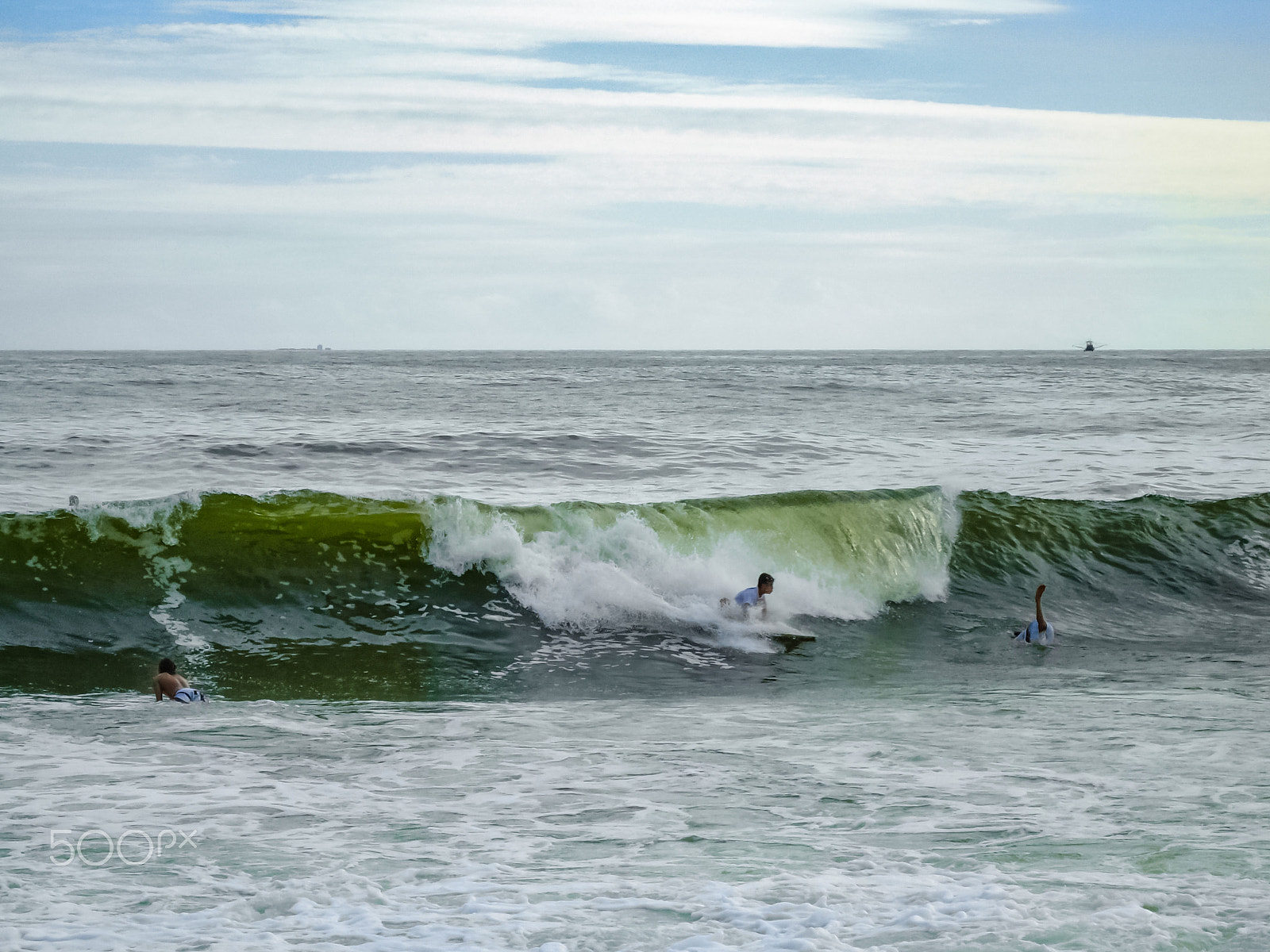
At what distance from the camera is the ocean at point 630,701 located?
460 cm

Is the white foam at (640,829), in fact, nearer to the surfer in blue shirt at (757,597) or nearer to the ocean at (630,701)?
the ocean at (630,701)

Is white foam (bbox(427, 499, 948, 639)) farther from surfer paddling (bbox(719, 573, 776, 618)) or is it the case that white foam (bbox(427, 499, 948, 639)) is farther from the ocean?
surfer paddling (bbox(719, 573, 776, 618))

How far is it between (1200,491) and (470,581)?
46.1 feet

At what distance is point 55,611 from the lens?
1231 cm

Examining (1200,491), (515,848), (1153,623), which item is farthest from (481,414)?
(515,848)

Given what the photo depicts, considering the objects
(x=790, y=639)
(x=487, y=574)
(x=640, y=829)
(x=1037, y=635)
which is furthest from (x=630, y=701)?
(x=1037, y=635)

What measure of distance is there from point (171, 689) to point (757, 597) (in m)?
6.18

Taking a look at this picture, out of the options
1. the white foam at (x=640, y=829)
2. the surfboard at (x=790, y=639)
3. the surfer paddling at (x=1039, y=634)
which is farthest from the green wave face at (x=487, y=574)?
the white foam at (x=640, y=829)

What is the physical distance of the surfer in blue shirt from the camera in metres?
12.1

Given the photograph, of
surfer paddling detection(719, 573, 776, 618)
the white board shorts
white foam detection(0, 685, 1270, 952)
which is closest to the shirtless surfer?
white foam detection(0, 685, 1270, 952)

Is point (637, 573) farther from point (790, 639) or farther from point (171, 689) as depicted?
point (171, 689)

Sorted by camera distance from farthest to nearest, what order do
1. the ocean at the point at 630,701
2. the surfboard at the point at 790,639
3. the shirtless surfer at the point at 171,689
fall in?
the surfboard at the point at 790,639 < the shirtless surfer at the point at 171,689 < the ocean at the point at 630,701

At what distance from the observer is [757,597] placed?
12.2 meters

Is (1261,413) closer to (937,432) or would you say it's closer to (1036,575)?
(937,432)
